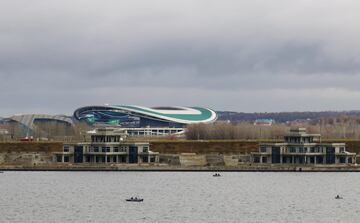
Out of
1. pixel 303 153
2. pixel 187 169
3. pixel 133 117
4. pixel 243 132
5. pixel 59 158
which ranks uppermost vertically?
pixel 133 117

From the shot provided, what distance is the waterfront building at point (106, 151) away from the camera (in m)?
111

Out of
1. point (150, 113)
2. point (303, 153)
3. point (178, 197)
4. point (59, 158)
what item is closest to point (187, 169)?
point (303, 153)

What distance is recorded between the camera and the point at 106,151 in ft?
365

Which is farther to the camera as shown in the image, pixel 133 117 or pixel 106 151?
pixel 133 117

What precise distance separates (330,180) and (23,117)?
87.6 meters

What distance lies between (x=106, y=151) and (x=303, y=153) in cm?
1668

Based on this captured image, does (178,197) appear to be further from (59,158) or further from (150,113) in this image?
(150,113)

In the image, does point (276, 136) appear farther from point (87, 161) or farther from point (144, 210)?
point (144, 210)

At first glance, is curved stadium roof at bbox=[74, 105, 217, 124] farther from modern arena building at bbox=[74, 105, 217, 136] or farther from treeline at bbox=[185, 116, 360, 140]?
treeline at bbox=[185, 116, 360, 140]

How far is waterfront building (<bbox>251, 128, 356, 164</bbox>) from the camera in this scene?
11000 centimetres

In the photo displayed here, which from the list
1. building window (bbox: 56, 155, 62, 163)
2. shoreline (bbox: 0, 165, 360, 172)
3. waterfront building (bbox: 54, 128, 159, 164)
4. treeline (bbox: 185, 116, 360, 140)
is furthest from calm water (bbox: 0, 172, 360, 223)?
treeline (bbox: 185, 116, 360, 140)

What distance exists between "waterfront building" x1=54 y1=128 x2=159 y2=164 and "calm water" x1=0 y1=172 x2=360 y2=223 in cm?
1114

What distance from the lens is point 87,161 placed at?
111438mm

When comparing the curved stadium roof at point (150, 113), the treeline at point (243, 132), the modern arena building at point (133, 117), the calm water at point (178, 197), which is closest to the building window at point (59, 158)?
the calm water at point (178, 197)
